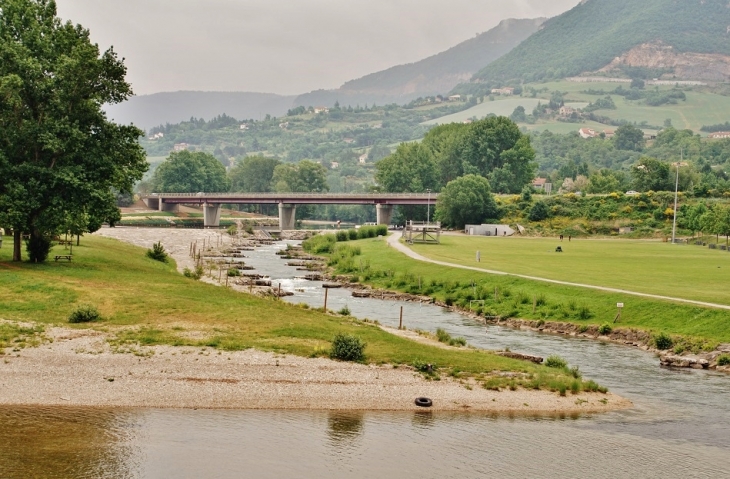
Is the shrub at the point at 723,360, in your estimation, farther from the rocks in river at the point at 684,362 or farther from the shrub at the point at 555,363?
the shrub at the point at 555,363

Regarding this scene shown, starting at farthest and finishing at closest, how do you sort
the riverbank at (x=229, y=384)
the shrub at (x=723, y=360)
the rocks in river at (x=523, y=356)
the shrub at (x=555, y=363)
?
1. the shrub at (x=723, y=360)
2. the rocks in river at (x=523, y=356)
3. the shrub at (x=555, y=363)
4. the riverbank at (x=229, y=384)

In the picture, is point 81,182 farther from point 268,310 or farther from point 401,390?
point 401,390

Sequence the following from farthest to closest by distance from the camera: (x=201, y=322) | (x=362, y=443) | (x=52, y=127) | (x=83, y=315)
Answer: (x=52, y=127) → (x=201, y=322) → (x=83, y=315) → (x=362, y=443)

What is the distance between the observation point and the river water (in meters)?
32.7

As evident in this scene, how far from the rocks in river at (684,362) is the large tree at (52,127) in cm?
4269

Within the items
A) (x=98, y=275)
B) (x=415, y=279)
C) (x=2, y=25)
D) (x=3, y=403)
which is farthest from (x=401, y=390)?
(x=415, y=279)

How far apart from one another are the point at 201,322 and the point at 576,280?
146ft

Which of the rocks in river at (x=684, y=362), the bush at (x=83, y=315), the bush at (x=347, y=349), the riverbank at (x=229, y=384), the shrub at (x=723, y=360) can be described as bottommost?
the rocks in river at (x=684, y=362)

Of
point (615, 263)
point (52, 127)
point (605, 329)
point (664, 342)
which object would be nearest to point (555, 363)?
point (664, 342)

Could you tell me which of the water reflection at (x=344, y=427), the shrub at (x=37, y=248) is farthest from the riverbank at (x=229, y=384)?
the shrub at (x=37, y=248)

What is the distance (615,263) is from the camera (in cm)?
10606

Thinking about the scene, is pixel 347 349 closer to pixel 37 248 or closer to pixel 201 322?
pixel 201 322

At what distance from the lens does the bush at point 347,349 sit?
46406mm

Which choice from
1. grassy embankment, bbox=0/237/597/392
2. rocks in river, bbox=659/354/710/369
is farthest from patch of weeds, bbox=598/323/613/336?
grassy embankment, bbox=0/237/597/392
